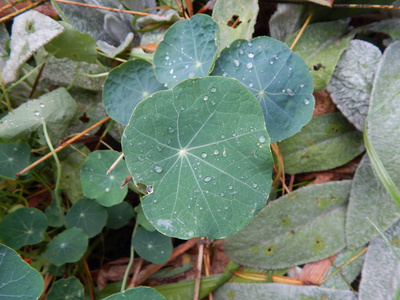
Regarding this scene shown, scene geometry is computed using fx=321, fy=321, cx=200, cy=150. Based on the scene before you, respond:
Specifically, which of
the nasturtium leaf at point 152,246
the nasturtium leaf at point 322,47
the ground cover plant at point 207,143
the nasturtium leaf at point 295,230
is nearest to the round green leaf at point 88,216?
the ground cover plant at point 207,143

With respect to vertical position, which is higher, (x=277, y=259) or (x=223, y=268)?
(x=277, y=259)

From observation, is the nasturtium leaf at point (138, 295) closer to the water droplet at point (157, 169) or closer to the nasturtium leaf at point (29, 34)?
the water droplet at point (157, 169)

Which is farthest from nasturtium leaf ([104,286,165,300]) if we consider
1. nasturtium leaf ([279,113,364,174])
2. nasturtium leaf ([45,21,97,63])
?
nasturtium leaf ([45,21,97,63])

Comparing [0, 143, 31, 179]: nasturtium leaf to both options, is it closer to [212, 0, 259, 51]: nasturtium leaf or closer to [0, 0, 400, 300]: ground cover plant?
[0, 0, 400, 300]: ground cover plant

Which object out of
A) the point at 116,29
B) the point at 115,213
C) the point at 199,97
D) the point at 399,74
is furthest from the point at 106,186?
the point at 399,74

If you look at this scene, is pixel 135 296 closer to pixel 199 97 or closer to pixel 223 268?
pixel 223 268

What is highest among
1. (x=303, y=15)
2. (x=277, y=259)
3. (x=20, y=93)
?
(x=303, y=15)
